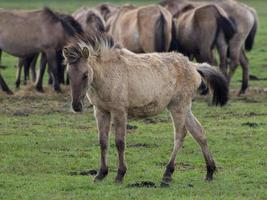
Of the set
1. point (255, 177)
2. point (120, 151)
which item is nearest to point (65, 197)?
point (120, 151)

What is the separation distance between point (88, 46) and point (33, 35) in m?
9.05

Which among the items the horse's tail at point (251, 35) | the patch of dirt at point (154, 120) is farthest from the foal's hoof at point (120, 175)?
the horse's tail at point (251, 35)

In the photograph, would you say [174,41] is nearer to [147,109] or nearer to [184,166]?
[184,166]

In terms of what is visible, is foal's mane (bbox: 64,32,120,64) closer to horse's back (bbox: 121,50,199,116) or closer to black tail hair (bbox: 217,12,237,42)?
horse's back (bbox: 121,50,199,116)

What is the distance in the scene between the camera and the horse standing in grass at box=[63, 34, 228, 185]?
8227 millimetres

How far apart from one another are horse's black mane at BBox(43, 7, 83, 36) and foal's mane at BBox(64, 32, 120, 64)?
863 centimetres

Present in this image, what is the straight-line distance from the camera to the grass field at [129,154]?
8.32 m

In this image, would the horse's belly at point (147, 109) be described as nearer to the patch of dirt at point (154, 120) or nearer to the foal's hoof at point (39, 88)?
the patch of dirt at point (154, 120)

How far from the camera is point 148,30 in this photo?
1783 centimetres

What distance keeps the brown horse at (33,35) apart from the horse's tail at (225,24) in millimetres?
3150

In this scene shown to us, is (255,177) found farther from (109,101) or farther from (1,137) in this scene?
(1,137)

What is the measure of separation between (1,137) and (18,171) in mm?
2500

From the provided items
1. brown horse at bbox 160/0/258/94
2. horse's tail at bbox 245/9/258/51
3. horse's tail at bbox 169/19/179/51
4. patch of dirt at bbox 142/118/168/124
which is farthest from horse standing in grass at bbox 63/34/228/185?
horse's tail at bbox 245/9/258/51

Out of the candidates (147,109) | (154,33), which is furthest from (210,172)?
(154,33)
